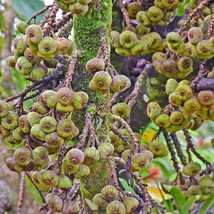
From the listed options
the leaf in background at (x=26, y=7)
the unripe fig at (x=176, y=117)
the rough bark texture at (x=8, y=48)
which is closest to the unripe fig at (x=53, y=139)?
the unripe fig at (x=176, y=117)

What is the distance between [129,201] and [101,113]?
148mm

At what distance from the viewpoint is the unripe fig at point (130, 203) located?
2.63 ft

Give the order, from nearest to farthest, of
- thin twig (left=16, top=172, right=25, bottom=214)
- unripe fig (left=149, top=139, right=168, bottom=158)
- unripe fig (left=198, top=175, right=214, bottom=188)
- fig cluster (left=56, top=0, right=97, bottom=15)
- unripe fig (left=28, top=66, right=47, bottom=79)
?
fig cluster (left=56, top=0, right=97, bottom=15), unripe fig (left=28, top=66, right=47, bottom=79), unripe fig (left=149, top=139, right=168, bottom=158), unripe fig (left=198, top=175, right=214, bottom=188), thin twig (left=16, top=172, right=25, bottom=214)

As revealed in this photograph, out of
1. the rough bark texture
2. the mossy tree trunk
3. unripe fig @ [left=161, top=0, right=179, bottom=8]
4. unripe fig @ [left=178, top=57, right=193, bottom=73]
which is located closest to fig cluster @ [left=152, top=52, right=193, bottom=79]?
unripe fig @ [left=178, top=57, right=193, bottom=73]

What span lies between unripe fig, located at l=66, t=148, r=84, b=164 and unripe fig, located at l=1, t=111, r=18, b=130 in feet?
0.42

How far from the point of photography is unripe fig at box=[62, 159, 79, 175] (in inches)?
29.9

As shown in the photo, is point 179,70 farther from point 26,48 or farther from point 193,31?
point 26,48

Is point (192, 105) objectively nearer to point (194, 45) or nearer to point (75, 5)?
point (194, 45)

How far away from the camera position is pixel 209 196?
118cm

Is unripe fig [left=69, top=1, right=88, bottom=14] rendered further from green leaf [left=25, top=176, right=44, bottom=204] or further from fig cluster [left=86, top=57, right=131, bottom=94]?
green leaf [left=25, top=176, right=44, bottom=204]

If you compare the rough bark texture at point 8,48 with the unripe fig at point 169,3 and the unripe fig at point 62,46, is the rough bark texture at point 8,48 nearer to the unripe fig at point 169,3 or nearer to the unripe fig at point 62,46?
the unripe fig at point 169,3

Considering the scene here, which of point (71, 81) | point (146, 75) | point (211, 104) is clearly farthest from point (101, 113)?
point (146, 75)

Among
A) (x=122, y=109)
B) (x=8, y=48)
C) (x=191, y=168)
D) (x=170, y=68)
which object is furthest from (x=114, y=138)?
(x=8, y=48)

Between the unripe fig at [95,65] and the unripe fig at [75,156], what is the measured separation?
0.41 feet
